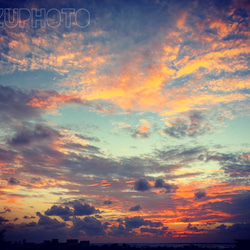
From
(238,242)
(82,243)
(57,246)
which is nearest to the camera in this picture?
(238,242)

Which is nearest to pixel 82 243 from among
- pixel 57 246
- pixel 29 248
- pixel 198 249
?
pixel 57 246

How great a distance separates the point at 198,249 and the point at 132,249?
54979mm

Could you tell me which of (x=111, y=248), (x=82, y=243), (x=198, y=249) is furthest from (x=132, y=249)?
(x=198, y=249)

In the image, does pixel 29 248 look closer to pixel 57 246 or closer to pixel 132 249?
pixel 57 246

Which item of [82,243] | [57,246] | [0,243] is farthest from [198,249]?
[0,243]

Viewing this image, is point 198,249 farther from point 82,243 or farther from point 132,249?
point 82,243

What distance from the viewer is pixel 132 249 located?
198 m

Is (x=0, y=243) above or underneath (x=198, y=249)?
above

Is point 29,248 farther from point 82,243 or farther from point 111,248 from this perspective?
point 111,248

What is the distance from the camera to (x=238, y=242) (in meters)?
151

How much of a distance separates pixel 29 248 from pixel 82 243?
1592 inches

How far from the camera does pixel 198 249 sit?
198 meters

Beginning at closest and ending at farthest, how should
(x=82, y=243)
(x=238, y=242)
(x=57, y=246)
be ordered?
(x=238, y=242) < (x=57, y=246) < (x=82, y=243)

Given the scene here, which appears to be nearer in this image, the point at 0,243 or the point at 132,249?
the point at 0,243
